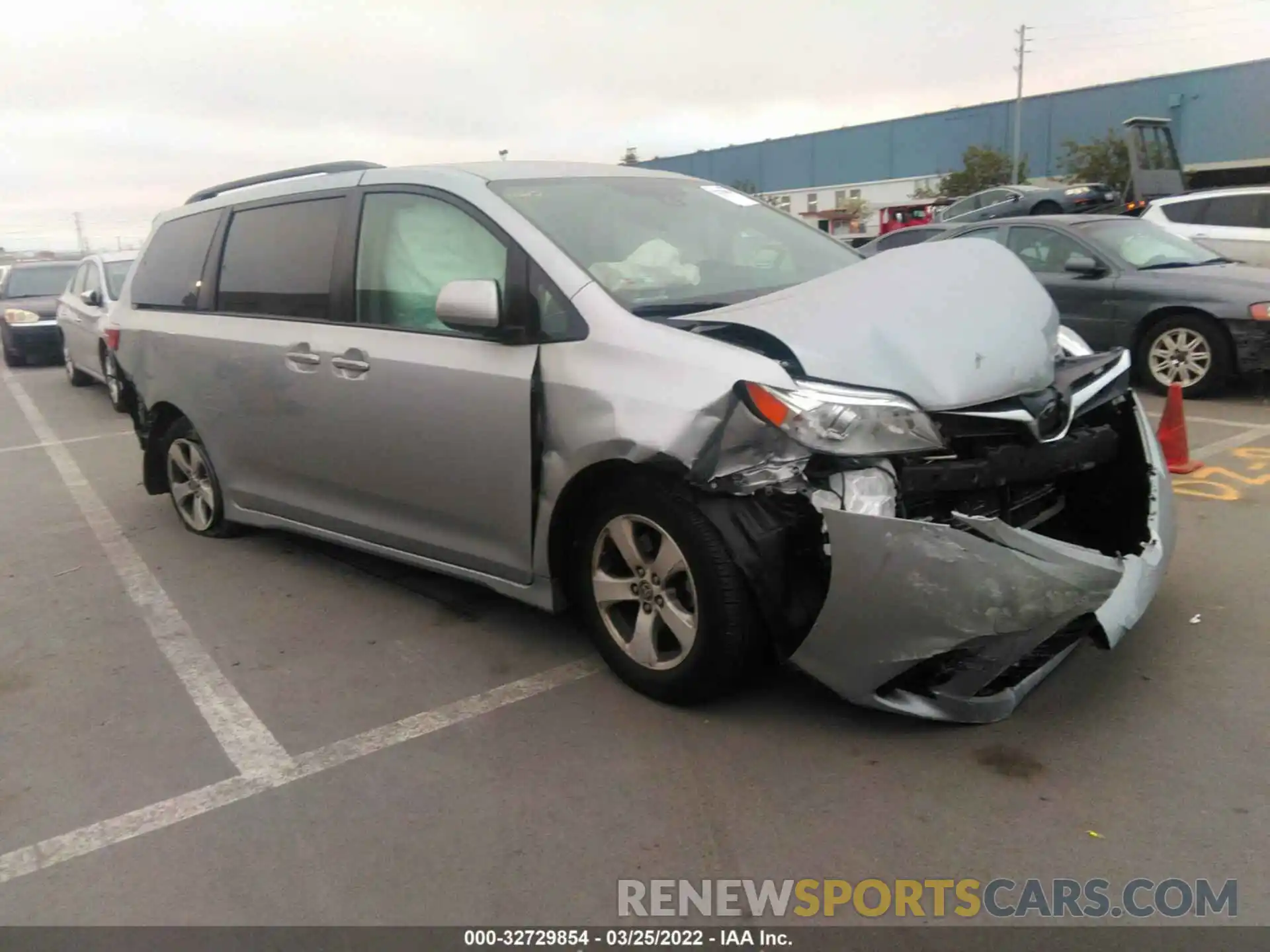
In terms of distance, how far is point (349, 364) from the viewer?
165 inches

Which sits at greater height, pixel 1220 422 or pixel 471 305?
pixel 471 305

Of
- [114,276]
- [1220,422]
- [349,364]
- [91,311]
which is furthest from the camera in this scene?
[114,276]

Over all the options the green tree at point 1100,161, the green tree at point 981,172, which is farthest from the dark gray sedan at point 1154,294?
the green tree at point 981,172

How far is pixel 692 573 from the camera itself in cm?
310

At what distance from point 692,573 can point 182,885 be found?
162 cm

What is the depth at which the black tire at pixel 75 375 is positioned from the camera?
1270cm

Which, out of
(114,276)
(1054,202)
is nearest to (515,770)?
(114,276)

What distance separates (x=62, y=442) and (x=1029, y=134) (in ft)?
162

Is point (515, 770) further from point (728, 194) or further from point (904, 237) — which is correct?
point (904, 237)

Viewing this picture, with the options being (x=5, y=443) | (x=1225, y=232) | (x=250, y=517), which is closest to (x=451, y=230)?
(x=250, y=517)

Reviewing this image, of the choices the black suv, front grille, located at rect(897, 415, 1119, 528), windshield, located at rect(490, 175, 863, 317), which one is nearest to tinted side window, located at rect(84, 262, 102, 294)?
the black suv

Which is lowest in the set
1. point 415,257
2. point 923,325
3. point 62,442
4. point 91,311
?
point 62,442

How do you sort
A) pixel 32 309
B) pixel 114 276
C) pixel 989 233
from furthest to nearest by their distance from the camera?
pixel 32 309
pixel 114 276
pixel 989 233

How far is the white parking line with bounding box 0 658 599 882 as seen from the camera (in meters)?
2.82
